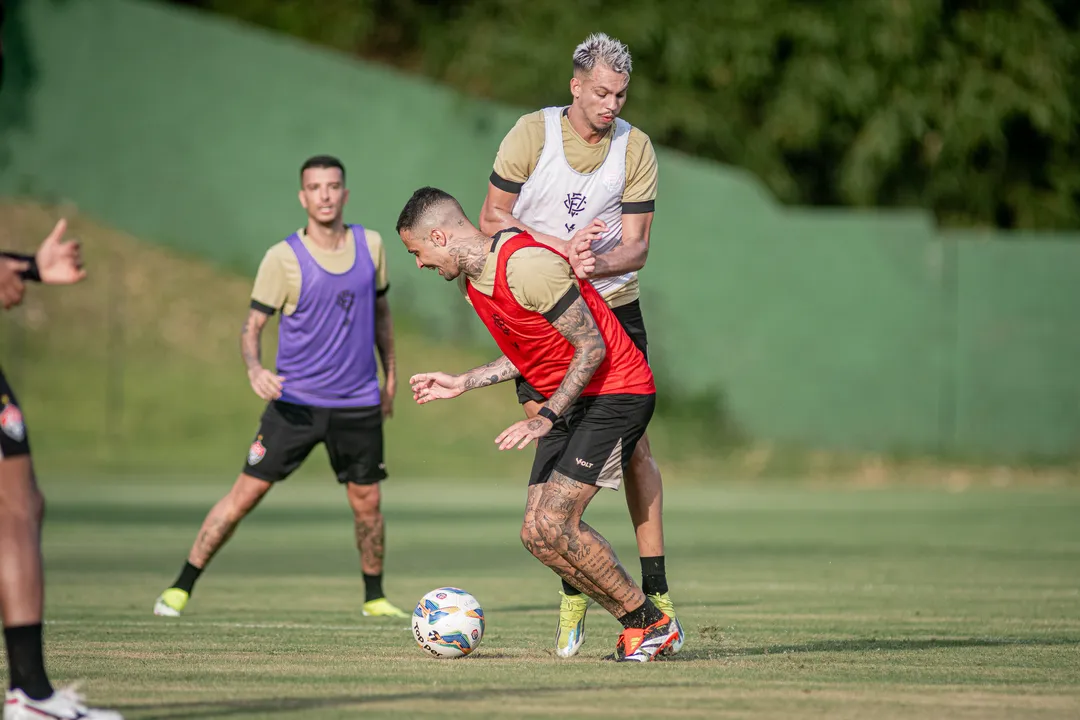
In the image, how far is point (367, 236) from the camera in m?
10.8

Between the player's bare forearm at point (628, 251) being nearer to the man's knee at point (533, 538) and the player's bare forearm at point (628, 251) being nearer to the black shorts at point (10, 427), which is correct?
the man's knee at point (533, 538)

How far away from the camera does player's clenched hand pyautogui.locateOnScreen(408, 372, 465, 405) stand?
25.5 ft

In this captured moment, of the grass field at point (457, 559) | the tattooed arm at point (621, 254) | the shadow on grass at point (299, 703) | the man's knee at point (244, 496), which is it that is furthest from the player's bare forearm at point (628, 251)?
the man's knee at point (244, 496)

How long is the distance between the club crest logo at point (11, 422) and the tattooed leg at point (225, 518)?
14.2ft

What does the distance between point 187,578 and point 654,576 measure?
3112 millimetres

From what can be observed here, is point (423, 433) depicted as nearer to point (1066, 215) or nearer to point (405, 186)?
point (405, 186)

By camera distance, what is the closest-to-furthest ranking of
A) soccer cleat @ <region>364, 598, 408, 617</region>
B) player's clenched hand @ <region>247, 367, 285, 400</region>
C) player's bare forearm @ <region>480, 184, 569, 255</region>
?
player's bare forearm @ <region>480, 184, 569, 255</region> < soccer cleat @ <region>364, 598, 408, 617</region> < player's clenched hand @ <region>247, 367, 285, 400</region>

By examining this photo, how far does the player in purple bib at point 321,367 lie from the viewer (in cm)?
1031

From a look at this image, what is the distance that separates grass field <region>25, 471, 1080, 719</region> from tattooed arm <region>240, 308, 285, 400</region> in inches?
50.5

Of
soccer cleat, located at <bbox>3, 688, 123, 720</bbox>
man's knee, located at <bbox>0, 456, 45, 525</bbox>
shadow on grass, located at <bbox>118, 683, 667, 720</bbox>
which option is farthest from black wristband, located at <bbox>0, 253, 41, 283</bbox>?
shadow on grass, located at <bbox>118, 683, 667, 720</bbox>

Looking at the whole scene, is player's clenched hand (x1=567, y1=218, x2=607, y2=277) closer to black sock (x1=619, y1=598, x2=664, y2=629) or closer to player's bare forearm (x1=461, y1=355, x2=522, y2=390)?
player's bare forearm (x1=461, y1=355, x2=522, y2=390)

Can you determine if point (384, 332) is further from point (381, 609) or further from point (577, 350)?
point (577, 350)

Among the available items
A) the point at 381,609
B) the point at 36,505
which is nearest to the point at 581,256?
the point at 36,505

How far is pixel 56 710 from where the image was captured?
5.61 meters
